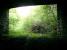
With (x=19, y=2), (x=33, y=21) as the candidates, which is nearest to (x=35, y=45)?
(x=19, y=2)

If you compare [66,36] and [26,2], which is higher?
[26,2]

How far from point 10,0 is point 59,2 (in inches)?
78.0

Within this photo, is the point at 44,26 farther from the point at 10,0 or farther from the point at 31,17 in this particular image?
the point at 10,0

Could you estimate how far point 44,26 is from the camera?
24.8 feet

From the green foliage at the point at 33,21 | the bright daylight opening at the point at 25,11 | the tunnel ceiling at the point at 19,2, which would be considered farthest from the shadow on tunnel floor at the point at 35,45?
the bright daylight opening at the point at 25,11

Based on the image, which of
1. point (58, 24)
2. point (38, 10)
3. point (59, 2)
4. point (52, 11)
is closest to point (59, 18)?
point (58, 24)

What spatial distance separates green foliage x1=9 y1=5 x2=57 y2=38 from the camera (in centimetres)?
723

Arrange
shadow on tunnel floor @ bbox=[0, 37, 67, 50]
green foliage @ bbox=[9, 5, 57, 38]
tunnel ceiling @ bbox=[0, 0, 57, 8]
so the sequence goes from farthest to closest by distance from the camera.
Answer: green foliage @ bbox=[9, 5, 57, 38]
tunnel ceiling @ bbox=[0, 0, 57, 8]
shadow on tunnel floor @ bbox=[0, 37, 67, 50]

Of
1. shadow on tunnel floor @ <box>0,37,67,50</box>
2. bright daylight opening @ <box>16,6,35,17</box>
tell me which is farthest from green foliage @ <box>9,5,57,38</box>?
shadow on tunnel floor @ <box>0,37,67,50</box>

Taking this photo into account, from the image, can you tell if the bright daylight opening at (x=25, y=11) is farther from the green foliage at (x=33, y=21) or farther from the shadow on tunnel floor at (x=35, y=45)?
the shadow on tunnel floor at (x=35, y=45)

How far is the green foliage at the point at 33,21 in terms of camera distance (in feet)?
23.7

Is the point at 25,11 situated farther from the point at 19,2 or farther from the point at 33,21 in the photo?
the point at 19,2

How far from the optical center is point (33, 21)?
26.2 ft

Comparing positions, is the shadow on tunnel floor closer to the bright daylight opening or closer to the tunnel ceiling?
the tunnel ceiling
